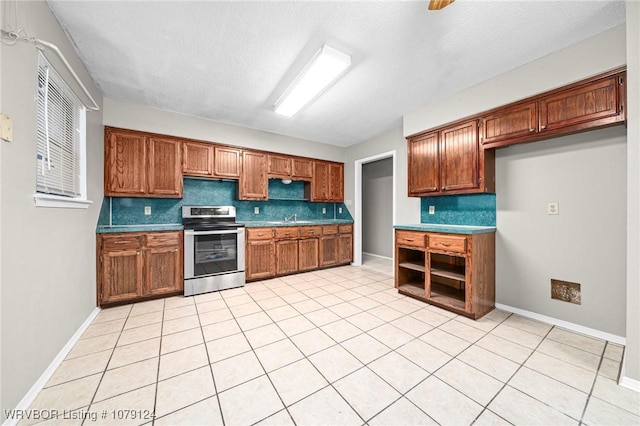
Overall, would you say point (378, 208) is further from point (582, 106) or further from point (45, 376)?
point (45, 376)

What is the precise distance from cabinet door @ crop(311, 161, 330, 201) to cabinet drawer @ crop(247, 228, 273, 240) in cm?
130

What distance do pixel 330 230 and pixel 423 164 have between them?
7.10ft

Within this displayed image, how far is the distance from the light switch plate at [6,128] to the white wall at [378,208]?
5523 mm

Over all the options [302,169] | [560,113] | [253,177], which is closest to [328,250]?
[302,169]

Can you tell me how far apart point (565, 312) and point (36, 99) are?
15.8 ft

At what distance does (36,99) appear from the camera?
156 centimetres

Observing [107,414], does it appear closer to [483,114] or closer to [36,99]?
[36,99]

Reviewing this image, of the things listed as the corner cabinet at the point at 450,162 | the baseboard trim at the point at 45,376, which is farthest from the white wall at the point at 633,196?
the baseboard trim at the point at 45,376

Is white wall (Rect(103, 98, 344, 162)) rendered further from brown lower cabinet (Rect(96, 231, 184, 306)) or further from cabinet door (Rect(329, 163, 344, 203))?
brown lower cabinet (Rect(96, 231, 184, 306))

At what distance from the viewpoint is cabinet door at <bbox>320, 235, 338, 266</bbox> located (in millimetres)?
4629

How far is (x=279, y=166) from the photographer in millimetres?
4488

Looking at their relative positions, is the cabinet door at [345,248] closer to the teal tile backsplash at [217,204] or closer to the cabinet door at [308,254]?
the teal tile backsplash at [217,204]

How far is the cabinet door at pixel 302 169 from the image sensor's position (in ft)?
15.3

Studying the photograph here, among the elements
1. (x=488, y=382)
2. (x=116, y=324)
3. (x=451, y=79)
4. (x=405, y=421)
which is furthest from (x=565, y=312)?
(x=116, y=324)
